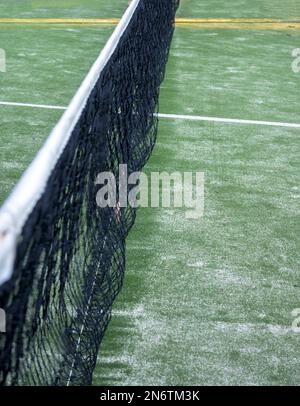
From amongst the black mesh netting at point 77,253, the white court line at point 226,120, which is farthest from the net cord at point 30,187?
the white court line at point 226,120

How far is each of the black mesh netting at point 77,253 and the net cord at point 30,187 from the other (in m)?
0.07

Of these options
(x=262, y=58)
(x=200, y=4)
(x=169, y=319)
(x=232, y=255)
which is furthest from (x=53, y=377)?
(x=200, y=4)

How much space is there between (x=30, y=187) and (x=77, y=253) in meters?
2.80

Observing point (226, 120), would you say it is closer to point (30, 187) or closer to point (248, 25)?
point (248, 25)

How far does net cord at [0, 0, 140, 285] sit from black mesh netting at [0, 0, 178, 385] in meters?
0.07

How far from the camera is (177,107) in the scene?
9.70m

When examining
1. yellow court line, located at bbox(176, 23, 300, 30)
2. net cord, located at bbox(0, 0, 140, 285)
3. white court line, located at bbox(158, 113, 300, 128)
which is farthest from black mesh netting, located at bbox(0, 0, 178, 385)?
yellow court line, located at bbox(176, 23, 300, 30)

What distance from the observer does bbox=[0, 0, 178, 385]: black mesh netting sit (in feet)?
10.3

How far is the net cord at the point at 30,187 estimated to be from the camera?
2.49 metres

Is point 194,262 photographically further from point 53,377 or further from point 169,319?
point 53,377

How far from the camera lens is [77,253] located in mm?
5715

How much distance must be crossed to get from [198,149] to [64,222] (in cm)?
439

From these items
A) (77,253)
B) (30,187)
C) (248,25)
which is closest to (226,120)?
(77,253)

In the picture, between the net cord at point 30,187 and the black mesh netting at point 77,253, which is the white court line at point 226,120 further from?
the net cord at point 30,187
